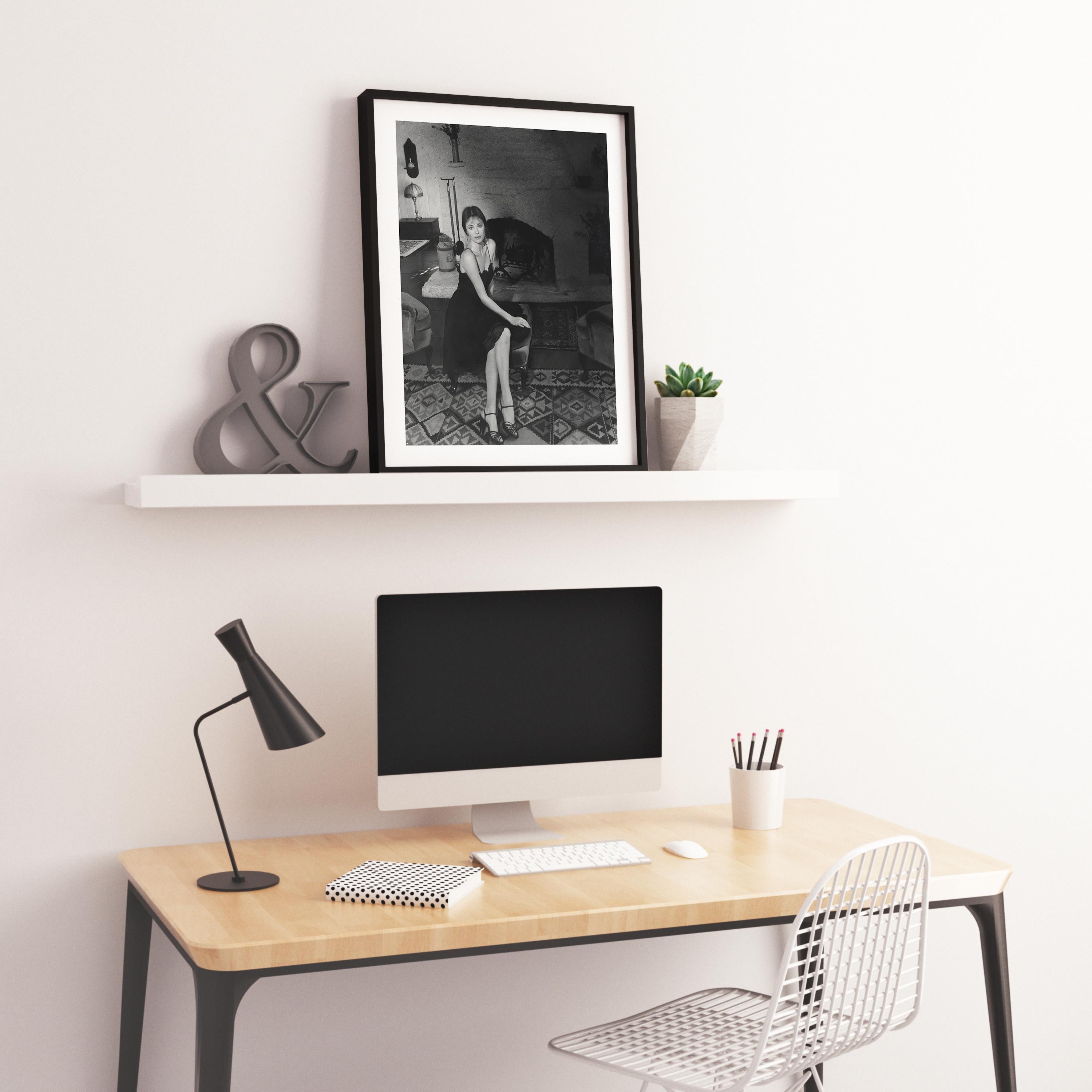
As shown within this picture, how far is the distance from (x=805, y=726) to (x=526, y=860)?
0.86m

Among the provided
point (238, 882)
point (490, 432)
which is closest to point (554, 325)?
point (490, 432)

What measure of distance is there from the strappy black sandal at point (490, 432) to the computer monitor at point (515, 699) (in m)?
0.31

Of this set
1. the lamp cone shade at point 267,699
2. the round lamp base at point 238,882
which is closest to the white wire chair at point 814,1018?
the round lamp base at point 238,882

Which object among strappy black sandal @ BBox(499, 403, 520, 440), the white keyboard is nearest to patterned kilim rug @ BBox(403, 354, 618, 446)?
strappy black sandal @ BBox(499, 403, 520, 440)

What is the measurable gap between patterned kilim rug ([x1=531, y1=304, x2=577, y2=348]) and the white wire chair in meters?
1.12

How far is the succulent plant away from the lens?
8.55 ft

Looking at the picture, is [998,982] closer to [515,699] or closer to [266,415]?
[515,699]

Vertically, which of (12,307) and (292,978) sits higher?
(12,307)

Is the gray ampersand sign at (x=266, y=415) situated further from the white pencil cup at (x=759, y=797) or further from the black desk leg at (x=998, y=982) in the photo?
the black desk leg at (x=998, y=982)

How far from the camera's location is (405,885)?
6.69 ft

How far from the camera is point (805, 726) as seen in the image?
286 cm

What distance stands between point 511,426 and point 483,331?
0.19 metres

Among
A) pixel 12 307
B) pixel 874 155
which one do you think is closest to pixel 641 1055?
pixel 12 307

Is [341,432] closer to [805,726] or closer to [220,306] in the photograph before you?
[220,306]
